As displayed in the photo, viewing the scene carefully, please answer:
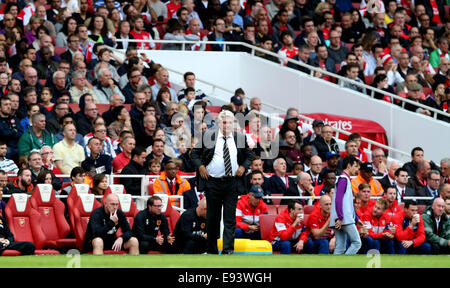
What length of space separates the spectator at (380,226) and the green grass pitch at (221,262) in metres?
3.76

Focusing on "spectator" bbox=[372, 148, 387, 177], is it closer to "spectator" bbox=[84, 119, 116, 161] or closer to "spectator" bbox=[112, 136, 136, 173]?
"spectator" bbox=[112, 136, 136, 173]

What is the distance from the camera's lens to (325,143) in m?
19.9

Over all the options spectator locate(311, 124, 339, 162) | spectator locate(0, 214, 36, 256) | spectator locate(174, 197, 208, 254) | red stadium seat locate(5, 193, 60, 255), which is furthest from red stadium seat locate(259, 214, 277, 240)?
spectator locate(0, 214, 36, 256)

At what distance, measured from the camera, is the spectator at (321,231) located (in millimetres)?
16016

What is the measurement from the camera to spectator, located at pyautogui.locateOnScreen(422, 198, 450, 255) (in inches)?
666

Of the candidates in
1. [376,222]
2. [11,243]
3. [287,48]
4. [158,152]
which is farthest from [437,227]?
[287,48]

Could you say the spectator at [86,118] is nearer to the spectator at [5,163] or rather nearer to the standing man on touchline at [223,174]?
the spectator at [5,163]

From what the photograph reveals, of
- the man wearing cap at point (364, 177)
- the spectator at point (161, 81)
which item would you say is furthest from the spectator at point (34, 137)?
the man wearing cap at point (364, 177)

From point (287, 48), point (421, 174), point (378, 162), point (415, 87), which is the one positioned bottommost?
point (421, 174)

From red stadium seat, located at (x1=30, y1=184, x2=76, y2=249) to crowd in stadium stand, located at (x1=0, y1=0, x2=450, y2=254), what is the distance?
0.53 m

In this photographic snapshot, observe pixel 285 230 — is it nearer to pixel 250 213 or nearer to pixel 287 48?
pixel 250 213

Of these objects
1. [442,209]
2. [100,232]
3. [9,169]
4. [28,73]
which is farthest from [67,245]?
[442,209]

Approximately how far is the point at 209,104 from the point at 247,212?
6.00 m

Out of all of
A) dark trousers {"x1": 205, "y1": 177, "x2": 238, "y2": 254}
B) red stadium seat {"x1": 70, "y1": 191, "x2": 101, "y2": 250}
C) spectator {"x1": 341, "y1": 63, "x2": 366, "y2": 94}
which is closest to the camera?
dark trousers {"x1": 205, "y1": 177, "x2": 238, "y2": 254}
